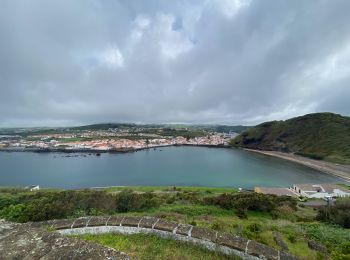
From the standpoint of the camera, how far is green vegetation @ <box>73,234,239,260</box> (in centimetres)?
426

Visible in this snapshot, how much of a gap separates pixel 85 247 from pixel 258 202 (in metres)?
17.4

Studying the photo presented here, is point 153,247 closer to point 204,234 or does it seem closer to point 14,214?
point 204,234

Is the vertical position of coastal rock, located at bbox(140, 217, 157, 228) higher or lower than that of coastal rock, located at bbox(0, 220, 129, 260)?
lower

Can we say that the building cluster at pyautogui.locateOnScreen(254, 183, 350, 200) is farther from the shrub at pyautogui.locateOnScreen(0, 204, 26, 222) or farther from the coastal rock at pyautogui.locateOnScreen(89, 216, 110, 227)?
the coastal rock at pyautogui.locateOnScreen(89, 216, 110, 227)

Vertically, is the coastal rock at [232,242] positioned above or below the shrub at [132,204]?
above

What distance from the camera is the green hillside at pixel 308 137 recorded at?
65.7 metres

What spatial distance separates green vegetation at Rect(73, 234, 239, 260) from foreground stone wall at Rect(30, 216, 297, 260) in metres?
0.12

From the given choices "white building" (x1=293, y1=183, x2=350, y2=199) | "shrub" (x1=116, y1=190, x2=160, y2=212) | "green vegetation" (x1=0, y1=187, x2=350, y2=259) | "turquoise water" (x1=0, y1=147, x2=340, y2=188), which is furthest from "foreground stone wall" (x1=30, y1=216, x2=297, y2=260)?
"turquoise water" (x1=0, y1=147, x2=340, y2=188)

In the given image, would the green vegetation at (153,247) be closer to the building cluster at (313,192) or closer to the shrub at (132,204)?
the shrub at (132,204)

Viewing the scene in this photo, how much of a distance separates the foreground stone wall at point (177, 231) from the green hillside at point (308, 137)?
66221mm

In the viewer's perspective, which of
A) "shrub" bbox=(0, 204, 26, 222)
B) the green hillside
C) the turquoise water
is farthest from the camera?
the green hillside

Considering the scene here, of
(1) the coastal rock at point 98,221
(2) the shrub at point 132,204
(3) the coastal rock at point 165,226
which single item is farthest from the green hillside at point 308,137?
(1) the coastal rock at point 98,221

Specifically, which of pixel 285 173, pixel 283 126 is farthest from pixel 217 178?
pixel 283 126

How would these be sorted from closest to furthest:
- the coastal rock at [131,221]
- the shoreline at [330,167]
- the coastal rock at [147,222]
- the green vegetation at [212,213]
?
the coastal rock at [147,222]
the coastal rock at [131,221]
the green vegetation at [212,213]
the shoreline at [330,167]
